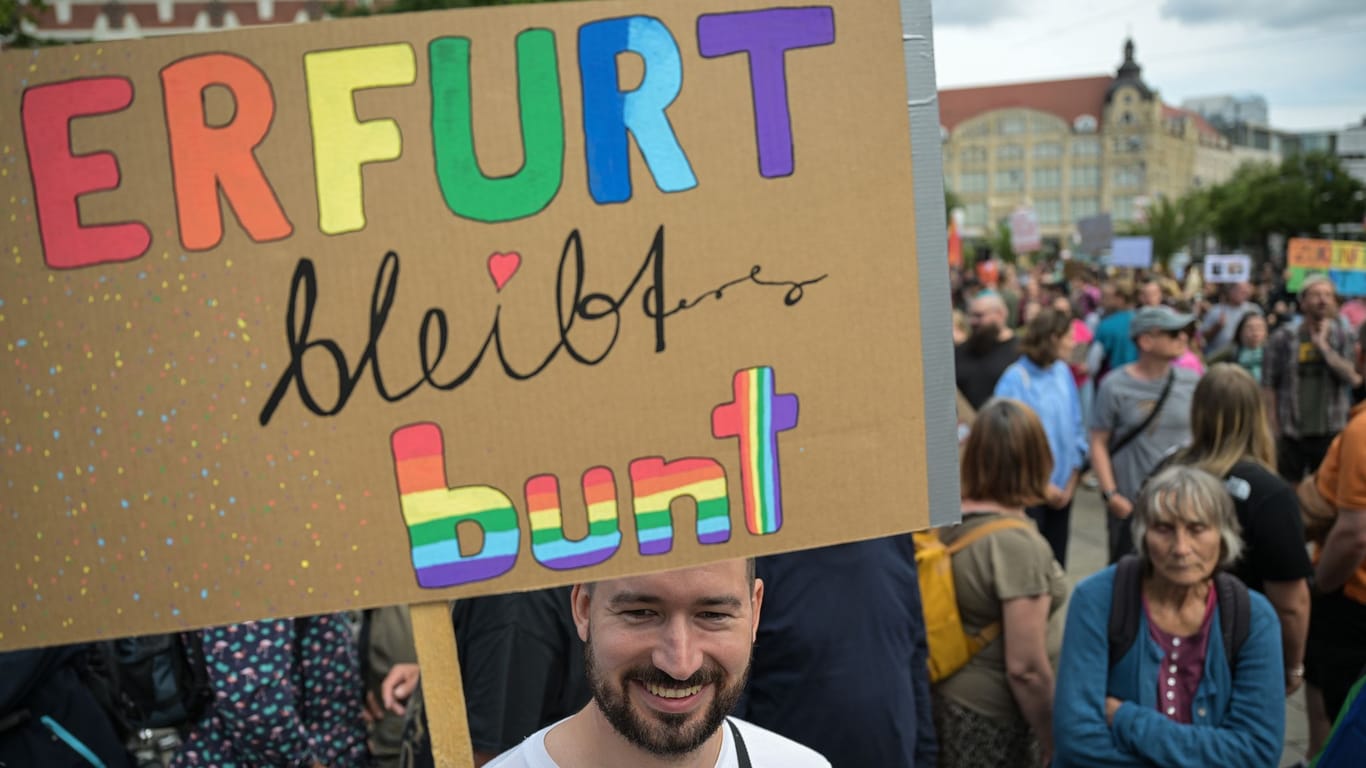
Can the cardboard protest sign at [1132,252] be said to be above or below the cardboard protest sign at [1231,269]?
above

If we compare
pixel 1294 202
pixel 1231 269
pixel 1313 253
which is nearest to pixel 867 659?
pixel 1313 253

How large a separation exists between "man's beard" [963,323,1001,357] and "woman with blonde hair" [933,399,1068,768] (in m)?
3.34

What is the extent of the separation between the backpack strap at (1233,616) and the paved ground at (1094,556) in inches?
78.4

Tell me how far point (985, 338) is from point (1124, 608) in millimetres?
3881

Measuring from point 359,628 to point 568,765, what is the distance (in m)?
1.77

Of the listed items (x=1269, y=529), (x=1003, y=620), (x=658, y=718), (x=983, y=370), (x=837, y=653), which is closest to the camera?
(x=658, y=718)

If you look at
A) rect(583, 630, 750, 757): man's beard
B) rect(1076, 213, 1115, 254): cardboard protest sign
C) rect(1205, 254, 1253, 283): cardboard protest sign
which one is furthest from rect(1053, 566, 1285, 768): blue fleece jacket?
rect(1076, 213, 1115, 254): cardboard protest sign

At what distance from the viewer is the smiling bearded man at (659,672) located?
1.54m

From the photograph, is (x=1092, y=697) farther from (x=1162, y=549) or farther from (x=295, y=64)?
(x=295, y=64)

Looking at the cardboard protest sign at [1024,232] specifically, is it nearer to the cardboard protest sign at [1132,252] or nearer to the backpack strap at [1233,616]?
the cardboard protest sign at [1132,252]

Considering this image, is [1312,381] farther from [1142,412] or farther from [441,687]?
[441,687]

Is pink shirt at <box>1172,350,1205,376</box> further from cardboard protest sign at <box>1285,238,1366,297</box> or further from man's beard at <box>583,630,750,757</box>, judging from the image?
man's beard at <box>583,630,750,757</box>

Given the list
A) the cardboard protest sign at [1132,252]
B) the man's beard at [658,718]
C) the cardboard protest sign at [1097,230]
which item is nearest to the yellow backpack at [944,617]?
the man's beard at [658,718]

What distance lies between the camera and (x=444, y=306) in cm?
154
